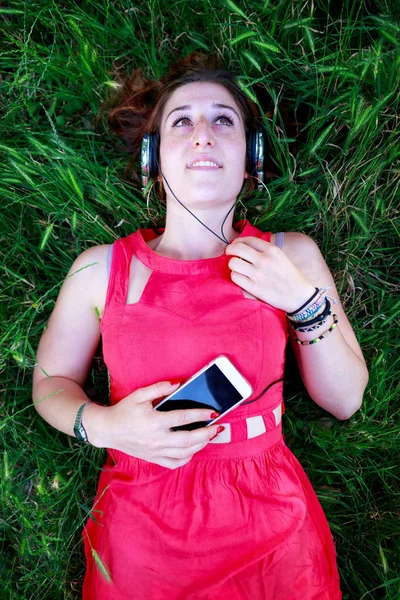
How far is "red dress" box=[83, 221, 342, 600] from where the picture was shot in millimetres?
2127

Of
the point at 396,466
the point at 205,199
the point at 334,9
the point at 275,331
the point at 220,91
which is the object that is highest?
the point at 334,9

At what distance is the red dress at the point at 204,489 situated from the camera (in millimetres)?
2127

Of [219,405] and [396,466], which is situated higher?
[219,405]

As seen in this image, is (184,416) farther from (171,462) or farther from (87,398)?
(87,398)

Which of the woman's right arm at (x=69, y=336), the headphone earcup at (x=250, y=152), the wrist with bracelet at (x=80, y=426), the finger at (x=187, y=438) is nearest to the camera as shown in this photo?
the finger at (x=187, y=438)

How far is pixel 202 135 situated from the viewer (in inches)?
88.0

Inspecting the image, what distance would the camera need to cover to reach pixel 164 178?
2.39 m

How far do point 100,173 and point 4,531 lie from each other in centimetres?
197

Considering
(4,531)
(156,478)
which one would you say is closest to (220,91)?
(156,478)

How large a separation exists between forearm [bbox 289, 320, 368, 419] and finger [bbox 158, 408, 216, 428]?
0.53 metres

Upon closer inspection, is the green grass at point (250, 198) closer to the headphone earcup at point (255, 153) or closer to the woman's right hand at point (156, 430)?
the headphone earcup at point (255, 153)

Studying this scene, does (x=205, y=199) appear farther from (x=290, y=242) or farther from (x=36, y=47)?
(x=36, y=47)

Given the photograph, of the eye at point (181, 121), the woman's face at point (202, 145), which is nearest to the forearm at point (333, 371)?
the woman's face at point (202, 145)

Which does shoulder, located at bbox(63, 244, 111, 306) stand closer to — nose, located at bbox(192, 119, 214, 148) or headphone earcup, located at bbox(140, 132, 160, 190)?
headphone earcup, located at bbox(140, 132, 160, 190)
